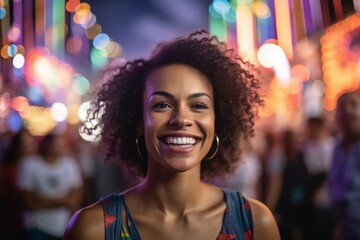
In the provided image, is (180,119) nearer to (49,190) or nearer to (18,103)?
(49,190)

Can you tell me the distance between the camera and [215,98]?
2066 mm

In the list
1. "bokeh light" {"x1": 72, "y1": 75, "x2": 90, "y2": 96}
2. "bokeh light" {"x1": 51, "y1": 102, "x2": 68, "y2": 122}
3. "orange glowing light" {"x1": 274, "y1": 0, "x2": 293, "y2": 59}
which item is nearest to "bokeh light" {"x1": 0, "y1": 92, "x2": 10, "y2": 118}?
"orange glowing light" {"x1": 274, "y1": 0, "x2": 293, "y2": 59}

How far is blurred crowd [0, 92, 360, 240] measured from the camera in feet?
11.6

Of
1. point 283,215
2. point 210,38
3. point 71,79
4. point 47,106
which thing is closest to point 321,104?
point 283,215

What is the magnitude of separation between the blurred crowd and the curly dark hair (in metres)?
0.65

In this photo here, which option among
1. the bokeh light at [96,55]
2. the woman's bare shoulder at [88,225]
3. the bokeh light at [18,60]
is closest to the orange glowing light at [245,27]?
the bokeh light at [18,60]

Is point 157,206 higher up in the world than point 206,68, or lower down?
lower down

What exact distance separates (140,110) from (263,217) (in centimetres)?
73

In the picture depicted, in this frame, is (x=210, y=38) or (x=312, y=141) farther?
(x=312, y=141)

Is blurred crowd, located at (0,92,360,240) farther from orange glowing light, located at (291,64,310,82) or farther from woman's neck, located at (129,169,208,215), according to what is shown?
orange glowing light, located at (291,64,310,82)

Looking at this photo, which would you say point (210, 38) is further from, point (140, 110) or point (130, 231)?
point (130, 231)

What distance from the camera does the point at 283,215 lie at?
539cm

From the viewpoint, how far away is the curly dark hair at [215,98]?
6.61ft

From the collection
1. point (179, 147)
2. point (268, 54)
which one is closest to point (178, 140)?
point (179, 147)
